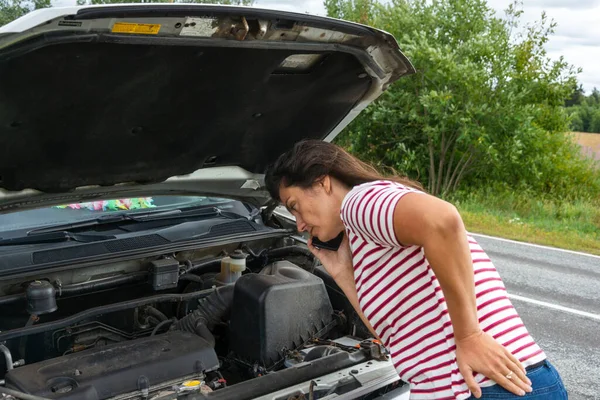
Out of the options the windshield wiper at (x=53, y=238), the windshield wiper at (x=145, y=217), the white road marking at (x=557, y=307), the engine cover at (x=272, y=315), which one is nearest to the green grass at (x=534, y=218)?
the white road marking at (x=557, y=307)

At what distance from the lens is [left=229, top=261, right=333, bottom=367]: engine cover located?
2.97 meters

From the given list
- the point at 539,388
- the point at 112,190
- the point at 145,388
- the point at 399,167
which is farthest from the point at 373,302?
the point at 399,167

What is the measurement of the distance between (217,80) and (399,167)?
12.1 metres

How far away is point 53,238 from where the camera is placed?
324 centimetres

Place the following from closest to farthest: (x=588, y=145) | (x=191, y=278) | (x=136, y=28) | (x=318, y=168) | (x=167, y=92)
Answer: (x=318, y=168) < (x=136, y=28) < (x=167, y=92) < (x=191, y=278) < (x=588, y=145)

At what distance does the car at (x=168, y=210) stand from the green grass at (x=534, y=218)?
26.4 ft

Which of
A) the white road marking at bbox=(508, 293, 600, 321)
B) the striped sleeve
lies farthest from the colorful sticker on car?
the white road marking at bbox=(508, 293, 600, 321)

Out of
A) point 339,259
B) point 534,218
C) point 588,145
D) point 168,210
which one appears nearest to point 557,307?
point 168,210

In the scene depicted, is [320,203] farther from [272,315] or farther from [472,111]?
[472,111]

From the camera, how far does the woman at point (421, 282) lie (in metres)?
1.77

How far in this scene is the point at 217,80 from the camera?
2908 millimetres

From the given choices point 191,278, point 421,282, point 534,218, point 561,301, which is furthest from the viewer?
point 534,218

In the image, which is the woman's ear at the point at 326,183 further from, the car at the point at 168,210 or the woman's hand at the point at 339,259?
the car at the point at 168,210

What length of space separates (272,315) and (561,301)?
5.09 metres
